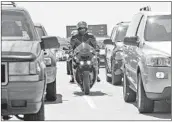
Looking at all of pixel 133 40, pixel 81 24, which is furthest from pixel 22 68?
pixel 81 24

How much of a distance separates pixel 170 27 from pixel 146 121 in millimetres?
2908

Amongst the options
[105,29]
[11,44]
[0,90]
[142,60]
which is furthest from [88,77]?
[105,29]

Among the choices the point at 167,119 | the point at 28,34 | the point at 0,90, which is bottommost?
the point at 167,119

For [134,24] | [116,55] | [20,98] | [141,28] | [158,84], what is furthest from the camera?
[116,55]

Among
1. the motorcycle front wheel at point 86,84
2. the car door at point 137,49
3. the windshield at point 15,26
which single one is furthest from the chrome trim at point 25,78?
the motorcycle front wheel at point 86,84

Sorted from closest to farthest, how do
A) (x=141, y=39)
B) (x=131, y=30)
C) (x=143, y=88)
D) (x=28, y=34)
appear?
(x=28, y=34), (x=143, y=88), (x=141, y=39), (x=131, y=30)

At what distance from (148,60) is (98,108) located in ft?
6.76

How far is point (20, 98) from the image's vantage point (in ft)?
26.0

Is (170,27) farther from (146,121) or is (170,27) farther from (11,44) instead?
(11,44)

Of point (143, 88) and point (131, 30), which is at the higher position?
point (131, 30)

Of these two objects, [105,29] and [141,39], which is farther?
[105,29]

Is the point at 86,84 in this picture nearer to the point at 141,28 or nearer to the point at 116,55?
the point at 116,55

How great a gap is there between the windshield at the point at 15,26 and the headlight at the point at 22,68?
1.79 meters

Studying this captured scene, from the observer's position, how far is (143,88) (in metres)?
11.1
